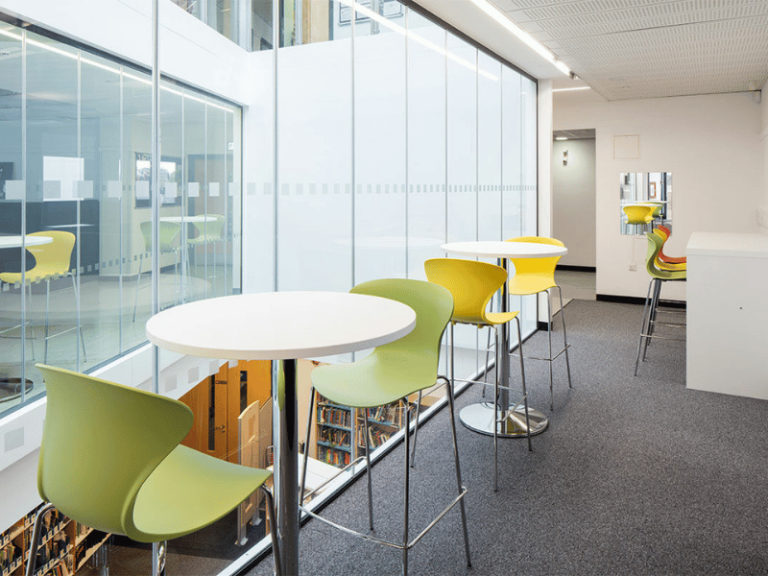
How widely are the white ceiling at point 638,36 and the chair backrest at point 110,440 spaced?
136 inches

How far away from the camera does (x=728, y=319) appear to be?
423cm

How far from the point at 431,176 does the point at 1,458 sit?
3165mm

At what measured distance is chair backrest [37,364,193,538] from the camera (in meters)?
1.17

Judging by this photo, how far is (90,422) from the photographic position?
1.21 metres

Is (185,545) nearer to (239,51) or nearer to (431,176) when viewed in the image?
(239,51)

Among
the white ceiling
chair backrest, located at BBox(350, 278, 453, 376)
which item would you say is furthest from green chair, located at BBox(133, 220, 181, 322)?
the white ceiling

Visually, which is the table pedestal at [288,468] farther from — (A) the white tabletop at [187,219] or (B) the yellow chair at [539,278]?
(B) the yellow chair at [539,278]

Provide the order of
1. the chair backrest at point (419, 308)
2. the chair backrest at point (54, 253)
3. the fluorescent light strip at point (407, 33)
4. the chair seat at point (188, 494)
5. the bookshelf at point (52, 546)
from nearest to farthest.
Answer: the chair seat at point (188, 494) → the chair backrest at point (54, 253) → the bookshelf at point (52, 546) → the chair backrest at point (419, 308) → the fluorescent light strip at point (407, 33)

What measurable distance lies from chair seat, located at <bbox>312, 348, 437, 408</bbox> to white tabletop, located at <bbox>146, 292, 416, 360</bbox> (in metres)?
0.37

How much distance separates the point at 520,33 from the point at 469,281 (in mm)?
2484

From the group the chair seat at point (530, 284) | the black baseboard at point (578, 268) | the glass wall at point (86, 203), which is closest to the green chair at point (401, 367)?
the glass wall at point (86, 203)

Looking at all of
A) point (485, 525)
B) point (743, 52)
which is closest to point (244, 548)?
point (485, 525)

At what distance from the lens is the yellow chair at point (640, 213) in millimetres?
7301

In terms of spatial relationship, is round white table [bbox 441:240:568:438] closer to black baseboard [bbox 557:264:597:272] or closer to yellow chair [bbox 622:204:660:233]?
yellow chair [bbox 622:204:660:233]
